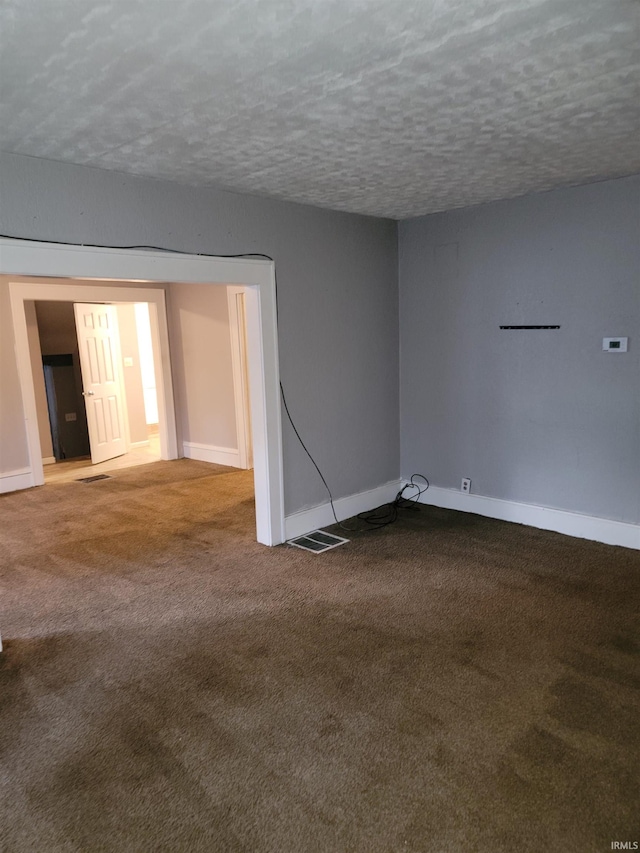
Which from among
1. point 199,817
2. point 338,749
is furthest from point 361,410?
point 199,817

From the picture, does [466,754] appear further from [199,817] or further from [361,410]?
[361,410]

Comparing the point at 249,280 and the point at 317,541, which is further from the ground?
the point at 249,280

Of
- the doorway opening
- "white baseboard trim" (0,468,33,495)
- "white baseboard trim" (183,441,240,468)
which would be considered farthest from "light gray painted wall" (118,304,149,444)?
"white baseboard trim" (0,468,33,495)

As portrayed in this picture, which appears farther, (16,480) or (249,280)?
(16,480)

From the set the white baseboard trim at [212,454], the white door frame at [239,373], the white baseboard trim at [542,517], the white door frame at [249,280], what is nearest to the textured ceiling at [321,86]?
the white door frame at [249,280]

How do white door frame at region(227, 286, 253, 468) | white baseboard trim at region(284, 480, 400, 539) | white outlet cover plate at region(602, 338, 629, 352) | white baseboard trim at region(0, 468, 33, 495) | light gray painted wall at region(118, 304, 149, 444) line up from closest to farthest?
white outlet cover plate at region(602, 338, 629, 352)
white baseboard trim at region(284, 480, 400, 539)
white baseboard trim at region(0, 468, 33, 495)
white door frame at region(227, 286, 253, 468)
light gray painted wall at region(118, 304, 149, 444)

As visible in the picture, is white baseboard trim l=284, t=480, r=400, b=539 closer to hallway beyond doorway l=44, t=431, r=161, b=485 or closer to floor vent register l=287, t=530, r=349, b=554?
floor vent register l=287, t=530, r=349, b=554

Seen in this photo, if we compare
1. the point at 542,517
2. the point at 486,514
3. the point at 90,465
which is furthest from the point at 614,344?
the point at 90,465

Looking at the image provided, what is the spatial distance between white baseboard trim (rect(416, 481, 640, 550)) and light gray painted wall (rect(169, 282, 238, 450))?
8.76 ft

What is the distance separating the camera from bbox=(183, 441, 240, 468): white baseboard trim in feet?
21.4

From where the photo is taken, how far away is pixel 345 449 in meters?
4.56

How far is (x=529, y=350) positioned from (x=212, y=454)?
3.95 metres

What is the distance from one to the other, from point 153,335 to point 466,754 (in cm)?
586

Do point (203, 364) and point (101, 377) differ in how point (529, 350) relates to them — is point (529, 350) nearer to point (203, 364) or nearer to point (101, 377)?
point (203, 364)
